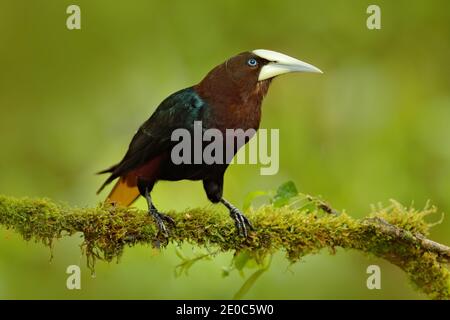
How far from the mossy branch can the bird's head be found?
596 mm

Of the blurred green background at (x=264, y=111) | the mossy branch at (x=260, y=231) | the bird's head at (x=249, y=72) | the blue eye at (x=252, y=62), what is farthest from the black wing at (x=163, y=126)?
the blurred green background at (x=264, y=111)

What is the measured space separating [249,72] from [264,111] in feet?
5.63

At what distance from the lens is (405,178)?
15.0 feet

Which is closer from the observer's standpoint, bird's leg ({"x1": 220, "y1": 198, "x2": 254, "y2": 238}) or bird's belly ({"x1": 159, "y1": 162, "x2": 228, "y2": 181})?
bird's leg ({"x1": 220, "y1": 198, "x2": 254, "y2": 238})

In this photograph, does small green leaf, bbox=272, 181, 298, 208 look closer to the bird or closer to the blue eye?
the bird

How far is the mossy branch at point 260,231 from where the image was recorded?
2715 millimetres

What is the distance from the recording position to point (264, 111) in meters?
4.92

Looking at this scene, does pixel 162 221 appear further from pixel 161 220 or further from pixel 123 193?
pixel 123 193

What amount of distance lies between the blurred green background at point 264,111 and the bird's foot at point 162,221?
55.5 inches

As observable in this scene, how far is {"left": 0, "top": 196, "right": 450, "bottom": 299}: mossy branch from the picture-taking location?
8.91 ft

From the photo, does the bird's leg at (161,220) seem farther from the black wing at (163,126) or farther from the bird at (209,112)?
the black wing at (163,126)

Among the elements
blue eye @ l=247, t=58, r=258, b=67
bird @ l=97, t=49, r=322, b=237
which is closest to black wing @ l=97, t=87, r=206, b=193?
bird @ l=97, t=49, r=322, b=237

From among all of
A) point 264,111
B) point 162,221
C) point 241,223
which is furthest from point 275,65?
point 264,111
